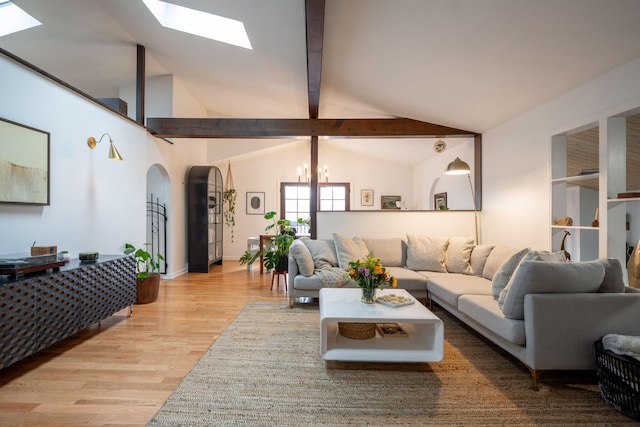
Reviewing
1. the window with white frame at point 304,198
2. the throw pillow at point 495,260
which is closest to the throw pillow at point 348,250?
the throw pillow at point 495,260

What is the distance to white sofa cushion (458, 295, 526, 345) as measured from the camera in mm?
2087

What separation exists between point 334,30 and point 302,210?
535 cm

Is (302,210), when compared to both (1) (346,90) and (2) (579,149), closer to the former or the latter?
(1) (346,90)

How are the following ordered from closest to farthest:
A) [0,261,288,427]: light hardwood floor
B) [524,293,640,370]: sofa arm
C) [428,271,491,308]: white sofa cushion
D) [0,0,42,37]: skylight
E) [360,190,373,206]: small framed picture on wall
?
[0,261,288,427]: light hardwood floor
[524,293,640,370]: sofa arm
[428,271,491,308]: white sofa cushion
[0,0,42,37]: skylight
[360,190,373,206]: small framed picture on wall

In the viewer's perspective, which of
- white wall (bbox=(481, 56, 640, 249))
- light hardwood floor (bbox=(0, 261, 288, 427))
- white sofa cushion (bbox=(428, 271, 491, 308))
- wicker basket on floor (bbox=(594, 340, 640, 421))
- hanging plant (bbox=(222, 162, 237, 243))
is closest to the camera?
wicker basket on floor (bbox=(594, 340, 640, 421))

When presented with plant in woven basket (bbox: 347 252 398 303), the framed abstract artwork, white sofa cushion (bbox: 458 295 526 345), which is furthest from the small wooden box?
white sofa cushion (bbox: 458 295 526 345)

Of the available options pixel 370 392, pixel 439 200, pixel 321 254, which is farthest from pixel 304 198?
pixel 370 392

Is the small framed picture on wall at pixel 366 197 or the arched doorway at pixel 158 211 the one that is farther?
the small framed picture on wall at pixel 366 197

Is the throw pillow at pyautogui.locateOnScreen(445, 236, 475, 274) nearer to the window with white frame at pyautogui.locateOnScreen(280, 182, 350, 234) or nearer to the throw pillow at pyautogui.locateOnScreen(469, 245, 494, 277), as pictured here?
the throw pillow at pyautogui.locateOnScreen(469, 245, 494, 277)

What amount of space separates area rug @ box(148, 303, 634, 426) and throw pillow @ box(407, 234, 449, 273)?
138 cm

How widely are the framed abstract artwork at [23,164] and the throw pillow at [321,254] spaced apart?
2776 millimetres

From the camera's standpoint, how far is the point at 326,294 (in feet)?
9.53

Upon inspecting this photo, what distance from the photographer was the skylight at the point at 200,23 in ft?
11.1

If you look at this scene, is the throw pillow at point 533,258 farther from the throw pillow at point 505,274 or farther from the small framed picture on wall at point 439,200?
the small framed picture on wall at point 439,200
